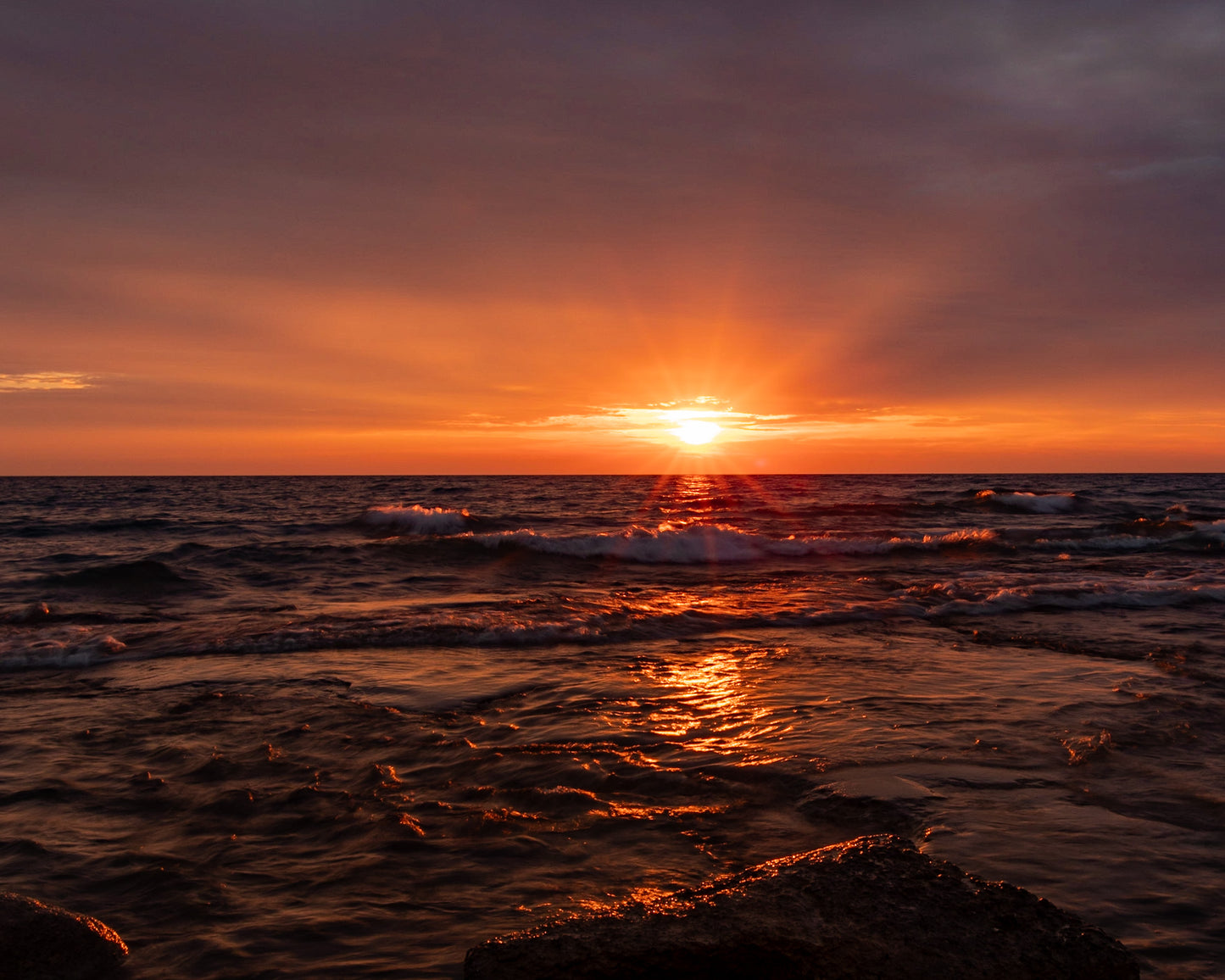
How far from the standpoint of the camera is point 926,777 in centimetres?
453

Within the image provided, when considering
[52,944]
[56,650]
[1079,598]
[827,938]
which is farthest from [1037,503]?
[52,944]

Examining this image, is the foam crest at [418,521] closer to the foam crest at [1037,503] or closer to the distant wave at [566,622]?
the distant wave at [566,622]

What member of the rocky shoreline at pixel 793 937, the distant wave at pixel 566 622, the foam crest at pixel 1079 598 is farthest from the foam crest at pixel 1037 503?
the rocky shoreline at pixel 793 937

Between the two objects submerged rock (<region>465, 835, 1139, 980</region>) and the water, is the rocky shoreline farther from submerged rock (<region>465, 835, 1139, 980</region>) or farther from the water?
the water

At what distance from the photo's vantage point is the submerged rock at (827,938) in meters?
2.54

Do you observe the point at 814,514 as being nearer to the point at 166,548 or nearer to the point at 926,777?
the point at 166,548

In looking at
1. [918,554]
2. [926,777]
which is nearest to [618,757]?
[926,777]

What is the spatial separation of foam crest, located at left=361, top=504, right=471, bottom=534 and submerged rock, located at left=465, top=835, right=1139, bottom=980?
22256 mm

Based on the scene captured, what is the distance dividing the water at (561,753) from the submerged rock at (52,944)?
126 mm

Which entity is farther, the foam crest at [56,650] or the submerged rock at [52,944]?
the foam crest at [56,650]

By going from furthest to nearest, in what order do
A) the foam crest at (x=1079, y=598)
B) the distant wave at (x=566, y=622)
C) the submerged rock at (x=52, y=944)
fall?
1. the foam crest at (x=1079, y=598)
2. the distant wave at (x=566, y=622)
3. the submerged rock at (x=52, y=944)

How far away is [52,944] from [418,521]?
23.3 meters

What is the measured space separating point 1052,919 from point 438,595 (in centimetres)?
1092

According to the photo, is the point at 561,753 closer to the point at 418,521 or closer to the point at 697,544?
the point at 697,544
